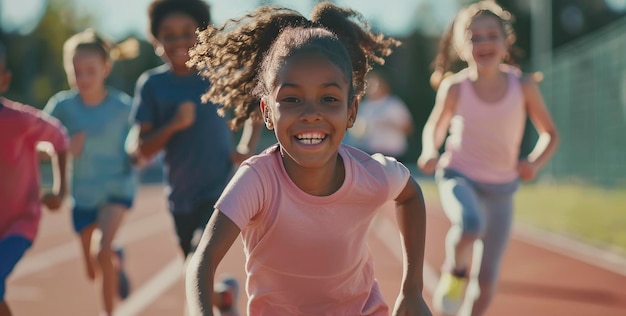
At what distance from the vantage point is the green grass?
40.2 ft

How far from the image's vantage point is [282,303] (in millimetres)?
3232

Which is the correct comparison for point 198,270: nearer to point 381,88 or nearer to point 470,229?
point 470,229

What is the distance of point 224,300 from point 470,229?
4.80ft

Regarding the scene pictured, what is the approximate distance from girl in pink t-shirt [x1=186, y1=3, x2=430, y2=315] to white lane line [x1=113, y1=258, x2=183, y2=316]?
11.6ft

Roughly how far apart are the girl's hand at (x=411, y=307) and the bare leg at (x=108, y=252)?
3.53 meters

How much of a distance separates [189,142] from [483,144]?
1.85 metres

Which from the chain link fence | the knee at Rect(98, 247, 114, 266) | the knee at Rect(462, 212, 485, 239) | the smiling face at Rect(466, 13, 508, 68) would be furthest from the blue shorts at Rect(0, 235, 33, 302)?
the chain link fence

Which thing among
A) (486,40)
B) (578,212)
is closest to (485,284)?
(486,40)

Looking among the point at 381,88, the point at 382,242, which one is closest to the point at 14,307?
the point at 382,242

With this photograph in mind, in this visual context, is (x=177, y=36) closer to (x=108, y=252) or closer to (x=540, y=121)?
(x=108, y=252)

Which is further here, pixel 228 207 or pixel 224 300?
pixel 224 300

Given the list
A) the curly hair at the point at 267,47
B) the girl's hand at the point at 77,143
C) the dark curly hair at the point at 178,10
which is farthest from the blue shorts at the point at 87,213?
the curly hair at the point at 267,47

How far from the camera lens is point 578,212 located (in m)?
16.2

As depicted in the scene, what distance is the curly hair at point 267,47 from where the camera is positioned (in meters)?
3.26
